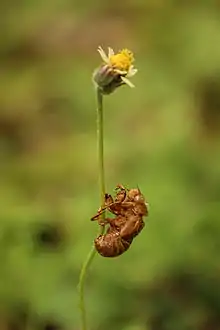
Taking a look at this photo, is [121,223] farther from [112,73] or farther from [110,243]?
[112,73]

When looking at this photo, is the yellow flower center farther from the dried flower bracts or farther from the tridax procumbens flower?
the dried flower bracts

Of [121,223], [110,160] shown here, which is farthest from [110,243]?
[110,160]

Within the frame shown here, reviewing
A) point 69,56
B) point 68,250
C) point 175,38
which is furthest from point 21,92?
point 68,250

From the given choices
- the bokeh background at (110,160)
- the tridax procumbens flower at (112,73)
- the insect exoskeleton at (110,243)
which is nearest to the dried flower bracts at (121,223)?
the insect exoskeleton at (110,243)

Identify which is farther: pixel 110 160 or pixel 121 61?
pixel 110 160

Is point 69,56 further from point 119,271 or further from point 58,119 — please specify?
point 119,271

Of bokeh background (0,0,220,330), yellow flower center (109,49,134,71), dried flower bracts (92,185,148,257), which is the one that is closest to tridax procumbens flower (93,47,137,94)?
yellow flower center (109,49,134,71)
